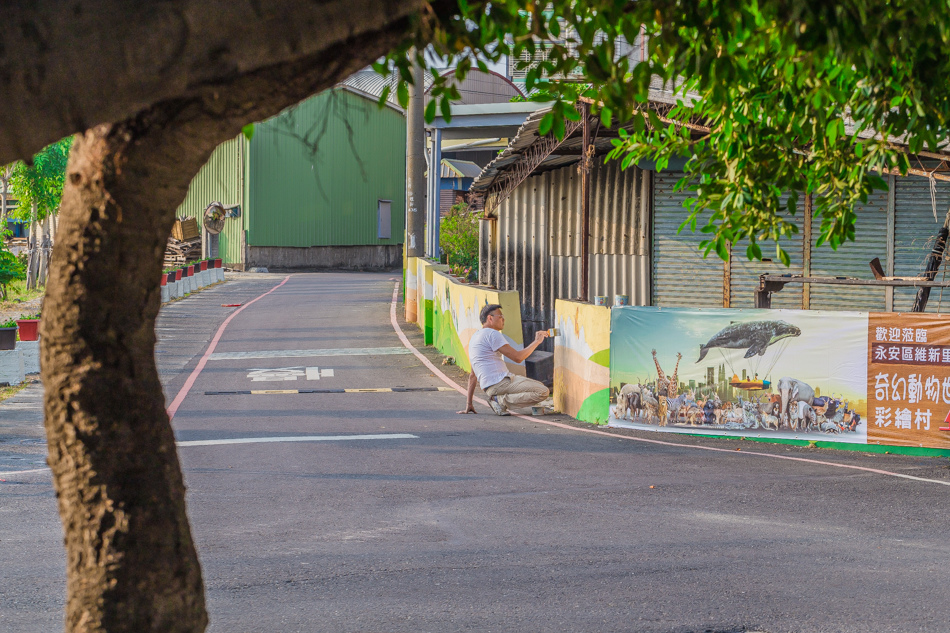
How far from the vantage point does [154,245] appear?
3342mm

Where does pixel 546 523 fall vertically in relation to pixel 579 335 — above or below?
below

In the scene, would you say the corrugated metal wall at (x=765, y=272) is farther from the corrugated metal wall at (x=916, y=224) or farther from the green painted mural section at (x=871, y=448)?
the green painted mural section at (x=871, y=448)

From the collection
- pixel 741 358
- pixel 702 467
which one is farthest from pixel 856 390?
pixel 702 467

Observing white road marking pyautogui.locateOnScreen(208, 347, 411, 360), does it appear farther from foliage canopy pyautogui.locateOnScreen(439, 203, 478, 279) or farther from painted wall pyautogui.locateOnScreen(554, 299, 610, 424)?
foliage canopy pyautogui.locateOnScreen(439, 203, 478, 279)

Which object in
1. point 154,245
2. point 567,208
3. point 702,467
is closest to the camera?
point 154,245

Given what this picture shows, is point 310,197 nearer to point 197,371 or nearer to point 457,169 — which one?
point 457,169

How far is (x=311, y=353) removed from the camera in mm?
19984

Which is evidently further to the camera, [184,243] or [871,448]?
[184,243]

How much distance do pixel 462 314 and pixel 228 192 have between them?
106 ft

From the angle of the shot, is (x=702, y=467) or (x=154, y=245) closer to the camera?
(x=154, y=245)

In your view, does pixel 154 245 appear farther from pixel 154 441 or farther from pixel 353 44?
pixel 353 44

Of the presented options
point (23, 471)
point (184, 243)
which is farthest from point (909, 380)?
point (184, 243)

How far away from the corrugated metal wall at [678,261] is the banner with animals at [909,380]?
22.5ft

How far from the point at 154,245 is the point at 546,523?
17.4ft
